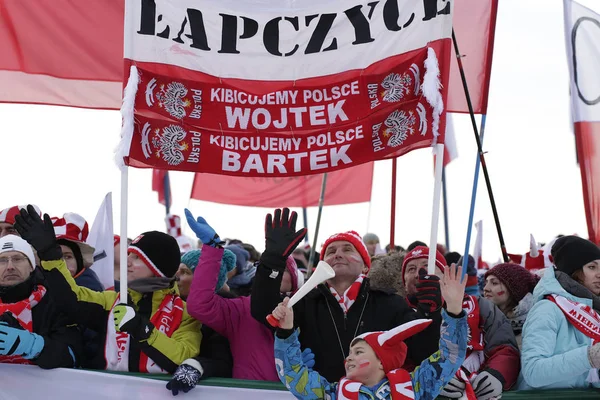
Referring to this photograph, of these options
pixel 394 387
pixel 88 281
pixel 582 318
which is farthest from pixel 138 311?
pixel 582 318

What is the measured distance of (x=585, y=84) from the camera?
7387 mm

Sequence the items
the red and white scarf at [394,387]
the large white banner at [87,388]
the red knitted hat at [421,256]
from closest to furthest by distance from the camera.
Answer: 1. the red and white scarf at [394,387]
2. the large white banner at [87,388]
3. the red knitted hat at [421,256]

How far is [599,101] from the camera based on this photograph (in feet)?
24.1

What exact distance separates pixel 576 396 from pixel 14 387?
320 cm

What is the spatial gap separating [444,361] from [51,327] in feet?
7.71

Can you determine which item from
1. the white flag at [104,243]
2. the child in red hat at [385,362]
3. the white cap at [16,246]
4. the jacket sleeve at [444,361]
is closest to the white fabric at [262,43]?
the white cap at [16,246]

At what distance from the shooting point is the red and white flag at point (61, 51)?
23.7ft

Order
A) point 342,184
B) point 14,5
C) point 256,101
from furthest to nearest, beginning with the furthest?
point 342,184, point 14,5, point 256,101

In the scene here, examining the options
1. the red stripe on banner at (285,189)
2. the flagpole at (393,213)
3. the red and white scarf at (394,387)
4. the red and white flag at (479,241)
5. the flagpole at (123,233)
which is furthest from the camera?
the red stripe on banner at (285,189)

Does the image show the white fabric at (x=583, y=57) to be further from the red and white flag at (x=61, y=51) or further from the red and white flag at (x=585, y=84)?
the red and white flag at (x=61, y=51)

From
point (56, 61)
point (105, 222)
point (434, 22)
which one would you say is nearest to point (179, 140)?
point (434, 22)

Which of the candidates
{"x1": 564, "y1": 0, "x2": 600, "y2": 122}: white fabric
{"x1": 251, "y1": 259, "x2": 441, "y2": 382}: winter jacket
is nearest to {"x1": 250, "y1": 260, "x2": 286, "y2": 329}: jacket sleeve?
{"x1": 251, "y1": 259, "x2": 441, "y2": 382}: winter jacket

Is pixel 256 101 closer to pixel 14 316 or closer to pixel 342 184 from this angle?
pixel 14 316

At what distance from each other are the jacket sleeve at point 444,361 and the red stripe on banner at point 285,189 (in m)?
9.35
